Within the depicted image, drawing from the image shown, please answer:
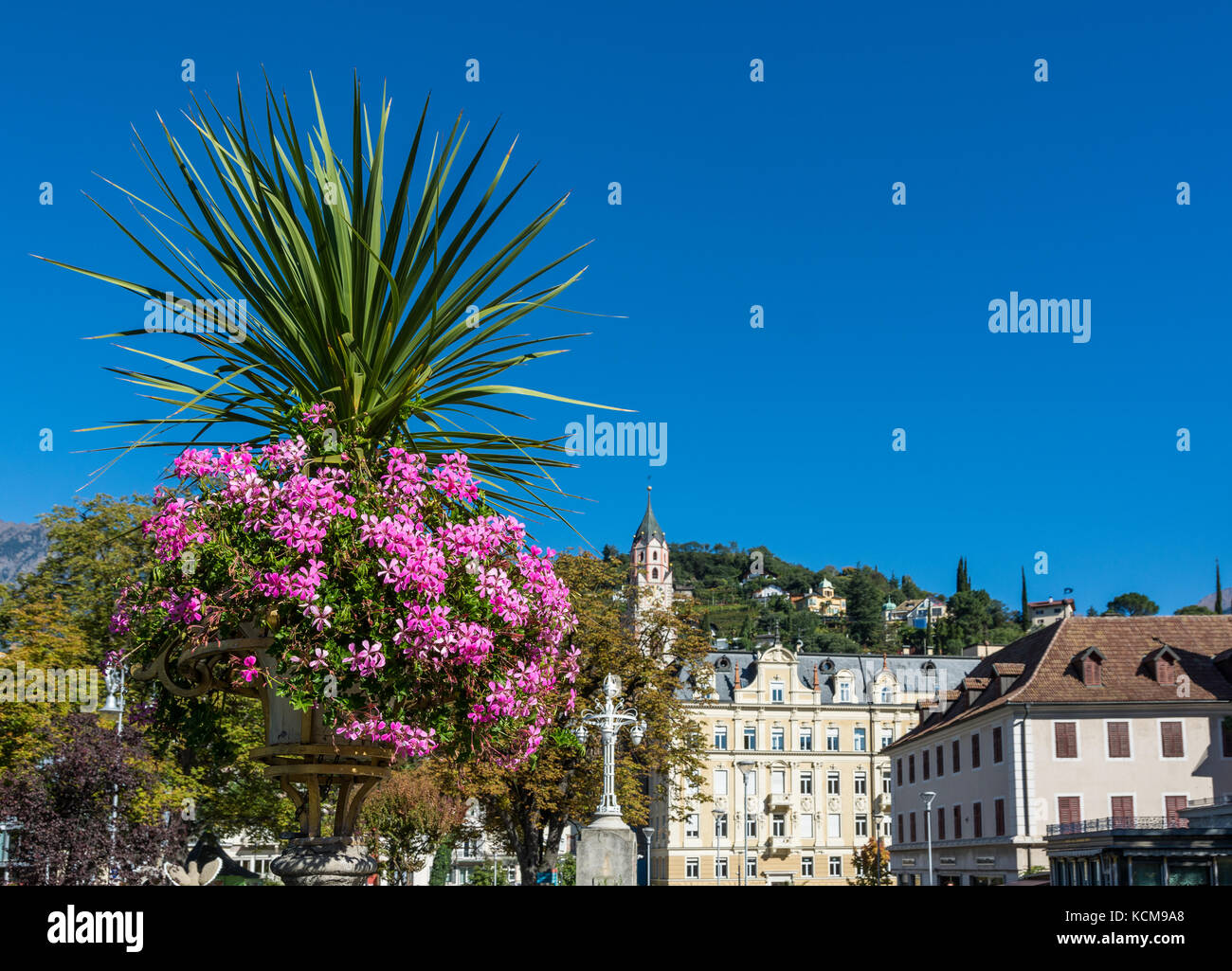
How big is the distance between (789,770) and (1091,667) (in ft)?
132

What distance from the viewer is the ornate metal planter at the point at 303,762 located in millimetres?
5875

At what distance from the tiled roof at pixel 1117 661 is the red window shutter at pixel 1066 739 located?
1001 mm

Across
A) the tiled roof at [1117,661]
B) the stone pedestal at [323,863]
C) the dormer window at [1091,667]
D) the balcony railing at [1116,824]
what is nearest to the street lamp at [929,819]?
the tiled roof at [1117,661]

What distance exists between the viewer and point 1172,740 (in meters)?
47.7

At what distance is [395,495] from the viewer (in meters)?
5.92

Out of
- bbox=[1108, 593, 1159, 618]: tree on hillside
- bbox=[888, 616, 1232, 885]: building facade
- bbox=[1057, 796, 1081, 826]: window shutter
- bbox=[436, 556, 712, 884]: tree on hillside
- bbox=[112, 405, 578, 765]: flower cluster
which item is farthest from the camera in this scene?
bbox=[1108, 593, 1159, 618]: tree on hillside

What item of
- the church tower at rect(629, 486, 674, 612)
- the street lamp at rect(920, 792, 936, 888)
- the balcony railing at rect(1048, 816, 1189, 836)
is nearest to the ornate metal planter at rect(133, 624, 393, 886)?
the balcony railing at rect(1048, 816, 1189, 836)

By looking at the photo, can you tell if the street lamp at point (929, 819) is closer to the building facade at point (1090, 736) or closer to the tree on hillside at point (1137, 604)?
the building facade at point (1090, 736)

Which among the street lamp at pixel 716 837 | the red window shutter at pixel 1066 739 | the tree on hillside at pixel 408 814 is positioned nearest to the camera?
→ the tree on hillside at pixel 408 814

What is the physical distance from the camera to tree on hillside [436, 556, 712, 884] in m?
35.7

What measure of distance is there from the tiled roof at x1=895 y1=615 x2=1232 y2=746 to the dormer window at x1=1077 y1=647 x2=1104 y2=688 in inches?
6.9

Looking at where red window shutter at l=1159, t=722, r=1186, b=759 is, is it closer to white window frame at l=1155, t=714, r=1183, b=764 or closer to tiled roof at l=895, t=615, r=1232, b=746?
white window frame at l=1155, t=714, r=1183, b=764
